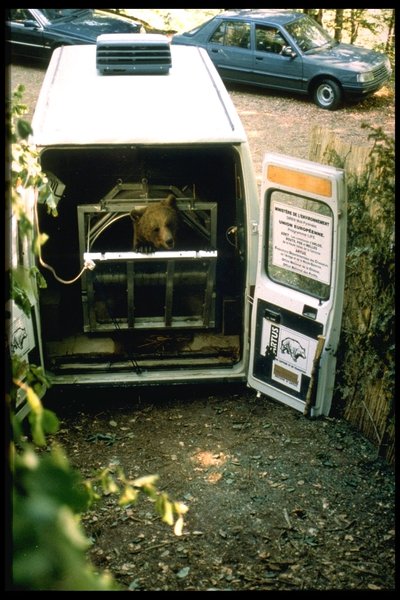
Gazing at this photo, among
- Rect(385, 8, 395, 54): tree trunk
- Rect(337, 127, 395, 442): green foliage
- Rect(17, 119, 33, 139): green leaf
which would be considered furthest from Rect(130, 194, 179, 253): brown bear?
Rect(385, 8, 395, 54): tree trunk

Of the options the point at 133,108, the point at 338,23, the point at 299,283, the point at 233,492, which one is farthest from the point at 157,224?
the point at 338,23

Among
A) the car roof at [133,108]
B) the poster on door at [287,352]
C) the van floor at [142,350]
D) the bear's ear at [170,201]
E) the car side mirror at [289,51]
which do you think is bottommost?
the van floor at [142,350]

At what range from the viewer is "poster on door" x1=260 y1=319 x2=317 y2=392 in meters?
4.80

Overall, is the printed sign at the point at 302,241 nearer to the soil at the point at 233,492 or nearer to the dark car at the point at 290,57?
the soil at the point at 233,492

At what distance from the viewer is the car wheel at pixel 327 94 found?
1251 cm

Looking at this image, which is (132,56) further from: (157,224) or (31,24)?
(31,24)

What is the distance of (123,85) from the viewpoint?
555 cm

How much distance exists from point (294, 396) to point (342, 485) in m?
0.80

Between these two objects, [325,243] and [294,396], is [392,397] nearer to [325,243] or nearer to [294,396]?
[294,396]

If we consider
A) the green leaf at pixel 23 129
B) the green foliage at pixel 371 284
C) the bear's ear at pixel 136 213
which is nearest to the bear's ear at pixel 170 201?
the bear's ear at pixel 136 213

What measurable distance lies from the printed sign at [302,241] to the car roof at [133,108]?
66cm

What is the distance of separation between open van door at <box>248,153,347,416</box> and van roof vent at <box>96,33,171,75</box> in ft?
6.23

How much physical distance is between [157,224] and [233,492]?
2.38 metres

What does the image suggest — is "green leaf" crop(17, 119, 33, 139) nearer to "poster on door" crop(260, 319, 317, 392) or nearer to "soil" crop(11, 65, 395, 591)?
"soil" crop(11, 65, 395, 591)
